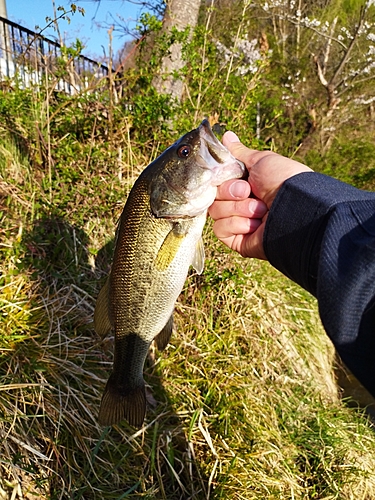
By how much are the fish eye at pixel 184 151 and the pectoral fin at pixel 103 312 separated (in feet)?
2.38

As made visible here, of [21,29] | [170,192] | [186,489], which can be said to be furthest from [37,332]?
[21,29]

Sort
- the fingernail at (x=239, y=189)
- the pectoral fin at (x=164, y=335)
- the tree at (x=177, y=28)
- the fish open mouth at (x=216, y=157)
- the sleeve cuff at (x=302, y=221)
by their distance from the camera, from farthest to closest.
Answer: the tree at (x=177, y=28), the pectoral fin at (x=164, y=335), the fingernail at (x=239, y=189), the fish open mouth at (x=216, y=157), the sleeve cuff at (x=302, y=221)

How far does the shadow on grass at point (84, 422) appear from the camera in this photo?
252cm

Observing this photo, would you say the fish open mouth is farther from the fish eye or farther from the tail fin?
the tail fin

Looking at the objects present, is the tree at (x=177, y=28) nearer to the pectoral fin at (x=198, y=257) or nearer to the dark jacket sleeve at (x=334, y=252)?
the pectoral fin at (x=198, y=257)

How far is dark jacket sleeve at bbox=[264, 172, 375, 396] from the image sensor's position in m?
1.17

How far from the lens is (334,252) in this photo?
1.29 m

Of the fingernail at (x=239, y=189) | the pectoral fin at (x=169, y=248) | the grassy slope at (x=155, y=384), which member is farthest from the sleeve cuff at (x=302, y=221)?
the grassy slope at (x=155, y=384)

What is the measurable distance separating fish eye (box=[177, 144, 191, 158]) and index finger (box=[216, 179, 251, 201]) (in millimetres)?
273

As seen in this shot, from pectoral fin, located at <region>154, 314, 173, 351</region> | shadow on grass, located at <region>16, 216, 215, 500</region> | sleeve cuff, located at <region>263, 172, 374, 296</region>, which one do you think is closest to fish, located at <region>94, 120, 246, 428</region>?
pectoral fin, located at <region>154, 314, 173, 351</region>

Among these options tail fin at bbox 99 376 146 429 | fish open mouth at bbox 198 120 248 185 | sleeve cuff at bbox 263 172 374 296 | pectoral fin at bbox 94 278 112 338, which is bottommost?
tail fin at bbox 99 376 146 429

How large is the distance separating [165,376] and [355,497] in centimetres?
179

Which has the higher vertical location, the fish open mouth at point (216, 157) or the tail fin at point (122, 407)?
the fish open mouth at point (216, 157)

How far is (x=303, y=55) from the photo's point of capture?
10578 mm
